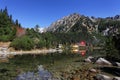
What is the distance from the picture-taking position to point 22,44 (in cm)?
18050

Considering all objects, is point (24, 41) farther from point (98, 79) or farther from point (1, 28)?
point (98, 79)

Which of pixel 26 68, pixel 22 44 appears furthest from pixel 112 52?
pixel 22 44

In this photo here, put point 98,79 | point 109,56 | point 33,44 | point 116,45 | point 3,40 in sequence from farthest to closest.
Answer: point 33,44 < point 3,40 < point 109,56 < point 116,45 < point 98,79

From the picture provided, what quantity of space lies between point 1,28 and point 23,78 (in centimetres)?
14723

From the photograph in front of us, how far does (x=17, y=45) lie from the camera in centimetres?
17738

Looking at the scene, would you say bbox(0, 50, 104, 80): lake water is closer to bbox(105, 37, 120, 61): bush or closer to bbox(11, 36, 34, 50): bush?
bbox(105, 37, 120, 61): bush

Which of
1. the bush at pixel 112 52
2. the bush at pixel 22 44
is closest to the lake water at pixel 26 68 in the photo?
the bush at pixel 112 52

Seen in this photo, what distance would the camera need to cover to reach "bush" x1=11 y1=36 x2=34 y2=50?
6992 inches

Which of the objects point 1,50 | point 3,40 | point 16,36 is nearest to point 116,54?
point 1,50

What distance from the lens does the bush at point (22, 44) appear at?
177600 mm

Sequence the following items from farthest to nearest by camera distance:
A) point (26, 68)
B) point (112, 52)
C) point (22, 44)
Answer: point (22, 44) < point (112, 52) < point (26, 68)

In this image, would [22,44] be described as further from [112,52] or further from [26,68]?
[26,68]

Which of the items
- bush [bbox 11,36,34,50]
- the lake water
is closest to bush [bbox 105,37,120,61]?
the lake water

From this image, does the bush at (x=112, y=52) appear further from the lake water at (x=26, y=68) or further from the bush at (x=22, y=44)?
the bush at (x=22, y=44)
